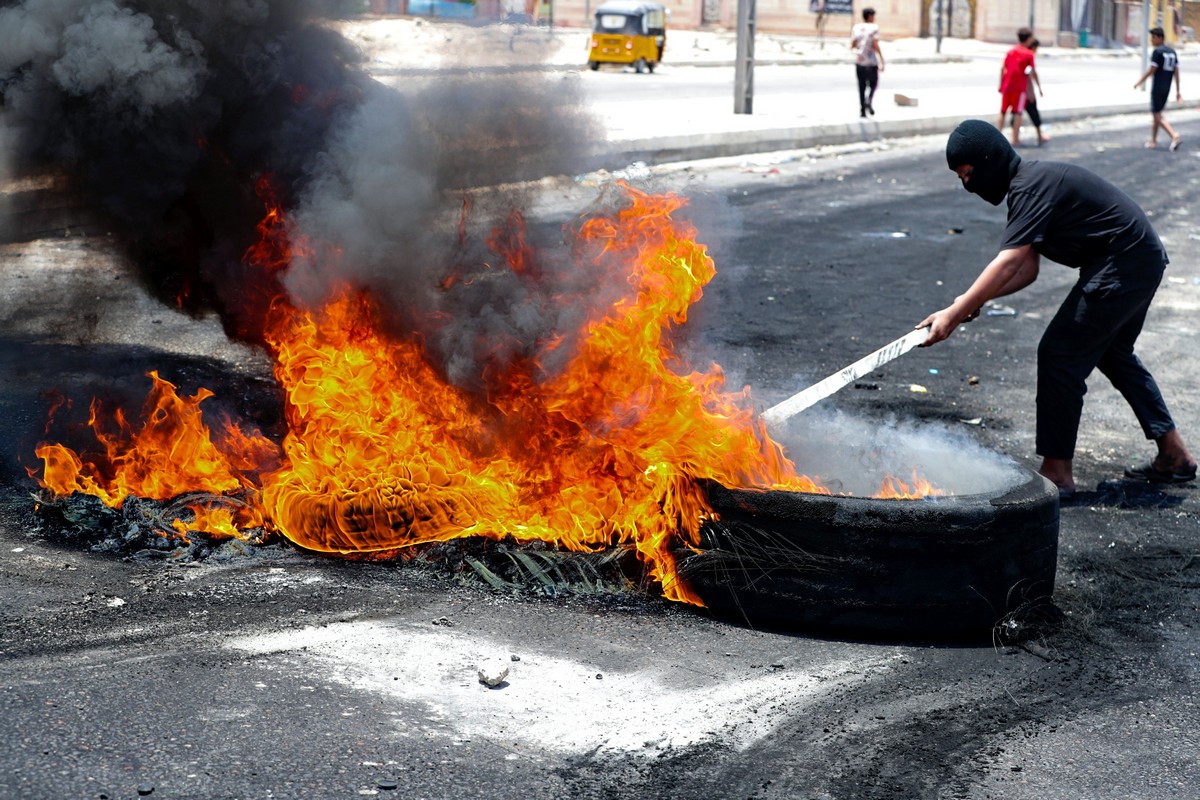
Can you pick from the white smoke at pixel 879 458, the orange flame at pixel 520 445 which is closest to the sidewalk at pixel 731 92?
the orange flame at pixel 520 445

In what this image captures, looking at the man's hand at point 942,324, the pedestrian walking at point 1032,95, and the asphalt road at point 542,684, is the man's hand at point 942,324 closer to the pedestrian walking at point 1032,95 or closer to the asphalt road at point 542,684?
the asphalt road at point 542,684

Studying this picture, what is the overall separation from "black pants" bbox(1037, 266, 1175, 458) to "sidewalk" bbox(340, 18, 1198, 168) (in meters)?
2.62

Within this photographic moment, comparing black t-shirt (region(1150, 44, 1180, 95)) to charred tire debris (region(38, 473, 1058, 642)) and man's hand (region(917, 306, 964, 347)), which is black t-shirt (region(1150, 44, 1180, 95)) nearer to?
man's hand (region(917, 306, 964, 347))

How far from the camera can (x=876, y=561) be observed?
4.37 meters

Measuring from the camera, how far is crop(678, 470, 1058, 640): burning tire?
436 cm

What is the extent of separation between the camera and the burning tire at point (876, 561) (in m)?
4.36

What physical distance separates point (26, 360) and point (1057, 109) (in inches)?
1008

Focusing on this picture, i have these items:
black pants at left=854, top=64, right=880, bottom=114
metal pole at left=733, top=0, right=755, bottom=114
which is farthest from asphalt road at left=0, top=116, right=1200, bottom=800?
black pants at left=854, top=64, right=880, bottom=114

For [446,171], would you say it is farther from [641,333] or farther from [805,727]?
[805,727]

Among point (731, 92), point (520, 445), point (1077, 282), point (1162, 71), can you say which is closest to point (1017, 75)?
point (1162, 71)

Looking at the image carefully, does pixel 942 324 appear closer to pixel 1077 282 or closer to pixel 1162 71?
pixel 1077 282

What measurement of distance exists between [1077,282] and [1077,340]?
10.8 inches

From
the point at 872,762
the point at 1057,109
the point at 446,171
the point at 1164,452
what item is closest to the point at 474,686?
the point at 872,762

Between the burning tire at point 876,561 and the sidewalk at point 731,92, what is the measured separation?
2.80m
